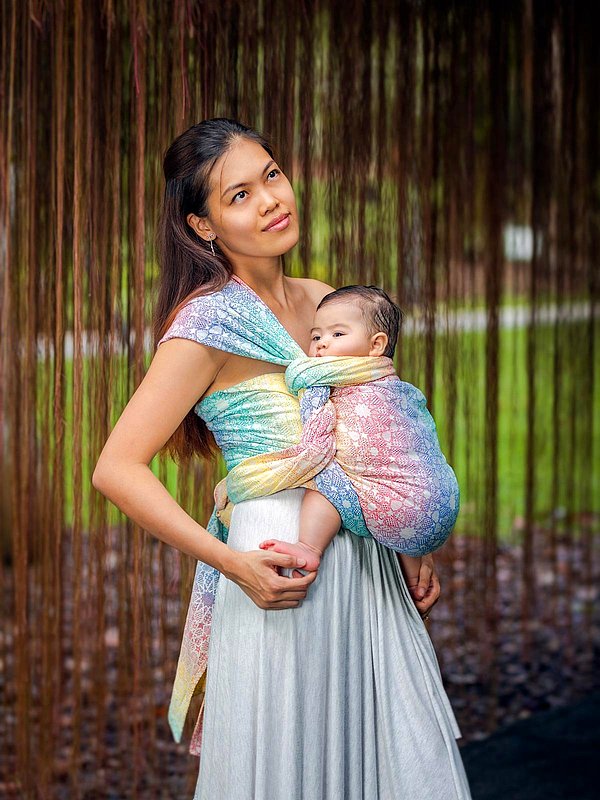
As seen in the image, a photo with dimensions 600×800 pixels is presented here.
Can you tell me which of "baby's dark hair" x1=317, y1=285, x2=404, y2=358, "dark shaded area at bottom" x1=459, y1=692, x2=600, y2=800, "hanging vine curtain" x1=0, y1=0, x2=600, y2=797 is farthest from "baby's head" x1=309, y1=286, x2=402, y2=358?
"dark shaded area at bottom" x1=459, y1=692, x2=600, y2=800

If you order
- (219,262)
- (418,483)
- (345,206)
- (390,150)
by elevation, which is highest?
(390,150)

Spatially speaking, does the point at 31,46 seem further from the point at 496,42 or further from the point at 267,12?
the point at 496,42

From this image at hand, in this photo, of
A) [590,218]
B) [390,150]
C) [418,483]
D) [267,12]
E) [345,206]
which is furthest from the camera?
[590,218]

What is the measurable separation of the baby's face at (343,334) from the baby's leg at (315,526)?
0.19 m

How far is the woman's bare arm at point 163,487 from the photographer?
1439 millimetres

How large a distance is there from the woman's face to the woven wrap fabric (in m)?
0.07

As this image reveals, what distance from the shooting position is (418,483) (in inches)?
58.1

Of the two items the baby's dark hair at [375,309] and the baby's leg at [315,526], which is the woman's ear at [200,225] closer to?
the baby's dark hair at [375,309]

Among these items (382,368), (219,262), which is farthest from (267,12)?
(382,368)

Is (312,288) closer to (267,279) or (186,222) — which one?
(267,279)

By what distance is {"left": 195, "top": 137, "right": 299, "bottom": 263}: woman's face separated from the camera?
155 cm

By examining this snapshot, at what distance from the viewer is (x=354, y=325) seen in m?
1.51

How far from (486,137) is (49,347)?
1.31 metres

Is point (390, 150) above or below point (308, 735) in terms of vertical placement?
above
